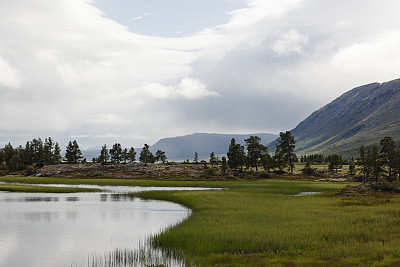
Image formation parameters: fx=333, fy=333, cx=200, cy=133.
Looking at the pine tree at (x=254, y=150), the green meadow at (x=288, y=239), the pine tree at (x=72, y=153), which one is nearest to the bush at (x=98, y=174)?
the pine tree at (x=72, y=153)

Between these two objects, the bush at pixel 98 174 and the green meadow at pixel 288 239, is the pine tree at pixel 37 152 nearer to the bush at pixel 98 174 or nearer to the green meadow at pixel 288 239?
the bush at pixel 98 174

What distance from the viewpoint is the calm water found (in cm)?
2638

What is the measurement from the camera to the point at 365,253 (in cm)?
2202

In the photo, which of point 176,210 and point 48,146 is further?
point 48,146

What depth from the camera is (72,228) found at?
3706 centimetres

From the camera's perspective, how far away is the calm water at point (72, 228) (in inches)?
1038

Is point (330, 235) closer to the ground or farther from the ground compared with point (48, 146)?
closer to the ground

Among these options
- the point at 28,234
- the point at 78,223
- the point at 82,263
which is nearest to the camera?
the point at 82,263

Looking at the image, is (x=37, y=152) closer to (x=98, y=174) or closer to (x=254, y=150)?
(x=98, y=174)

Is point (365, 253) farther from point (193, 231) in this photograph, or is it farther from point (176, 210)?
point (176, 210)

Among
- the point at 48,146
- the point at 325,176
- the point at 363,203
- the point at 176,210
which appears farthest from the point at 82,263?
the point at 48,146

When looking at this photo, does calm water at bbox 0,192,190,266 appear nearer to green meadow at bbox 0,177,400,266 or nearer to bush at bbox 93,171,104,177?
green meadow at bbox 0,177,400,266

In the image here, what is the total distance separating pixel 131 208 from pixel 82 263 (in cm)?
2888

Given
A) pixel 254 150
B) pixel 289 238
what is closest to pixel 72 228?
pixel 289 238
